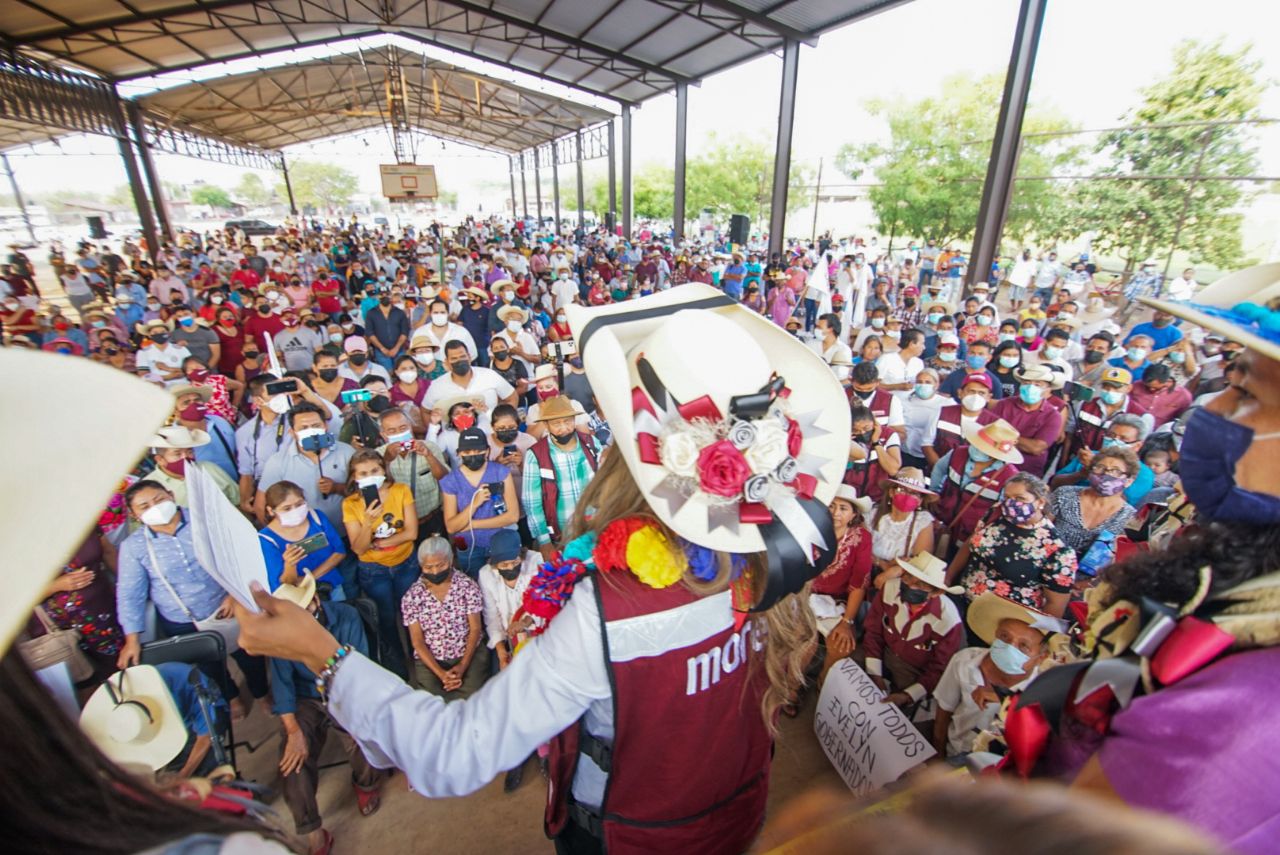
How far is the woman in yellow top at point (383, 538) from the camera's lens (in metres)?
3.80

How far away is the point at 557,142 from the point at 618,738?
3994 centimetres

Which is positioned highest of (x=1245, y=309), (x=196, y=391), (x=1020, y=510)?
(x=1245, y=309)

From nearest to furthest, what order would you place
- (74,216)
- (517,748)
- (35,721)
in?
(35,721) → (517,748) → (74,216)

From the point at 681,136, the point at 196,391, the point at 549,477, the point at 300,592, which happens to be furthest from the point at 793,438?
the point at 681,136

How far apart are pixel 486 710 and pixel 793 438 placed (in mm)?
993

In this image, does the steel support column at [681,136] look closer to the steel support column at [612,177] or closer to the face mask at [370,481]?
the steel support column at [612,177]

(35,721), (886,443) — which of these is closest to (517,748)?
(35,721)

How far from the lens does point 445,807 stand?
318 cm

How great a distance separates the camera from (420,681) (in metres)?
3.66

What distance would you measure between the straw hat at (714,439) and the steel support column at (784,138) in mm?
15830

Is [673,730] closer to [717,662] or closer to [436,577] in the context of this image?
[717,662]

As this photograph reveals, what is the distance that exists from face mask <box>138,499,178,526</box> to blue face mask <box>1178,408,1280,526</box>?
4.25 meters

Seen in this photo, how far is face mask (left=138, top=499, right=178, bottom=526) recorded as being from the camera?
309cm

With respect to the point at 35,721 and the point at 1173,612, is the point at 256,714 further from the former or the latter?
the point at 1173,612
